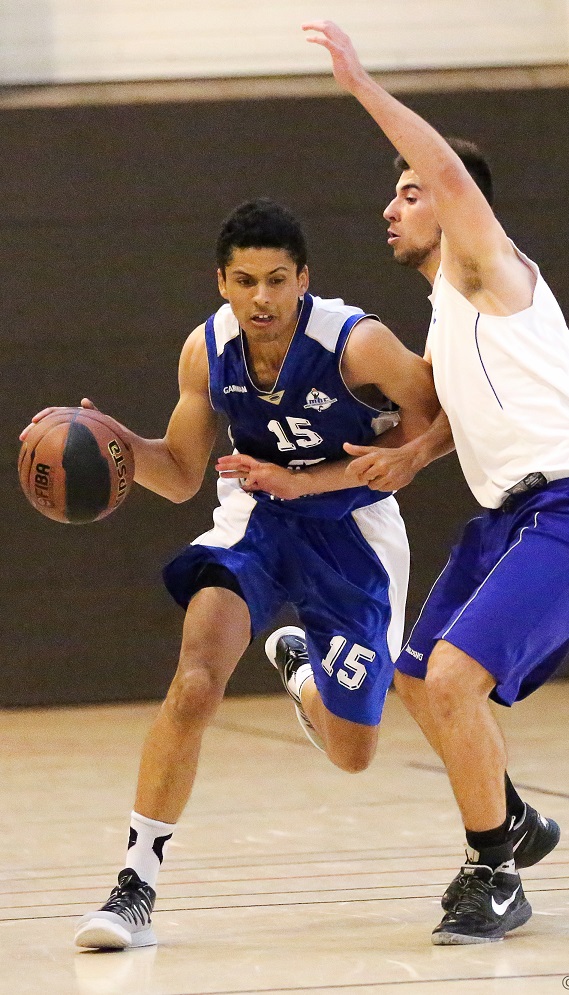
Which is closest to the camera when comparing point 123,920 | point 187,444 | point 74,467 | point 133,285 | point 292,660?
point 123,920

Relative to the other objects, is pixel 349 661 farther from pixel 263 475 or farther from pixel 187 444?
pixel 187 444

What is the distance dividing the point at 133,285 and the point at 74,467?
3607 mm

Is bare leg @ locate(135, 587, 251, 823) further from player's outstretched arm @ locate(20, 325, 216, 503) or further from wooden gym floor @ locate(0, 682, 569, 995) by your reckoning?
player's outstretched arm @ locate(20, 325, 216, 503)

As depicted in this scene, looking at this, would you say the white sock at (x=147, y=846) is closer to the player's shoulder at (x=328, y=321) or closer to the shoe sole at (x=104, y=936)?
the shoe sole at (x=104, y=936)

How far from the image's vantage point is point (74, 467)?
340cm

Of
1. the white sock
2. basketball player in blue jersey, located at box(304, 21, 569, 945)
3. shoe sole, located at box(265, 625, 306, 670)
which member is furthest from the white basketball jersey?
shoe sole, located at box(265, 625, 306, 670)

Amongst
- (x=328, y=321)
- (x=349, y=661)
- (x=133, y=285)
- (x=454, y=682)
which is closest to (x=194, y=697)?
(x=454, y=682)

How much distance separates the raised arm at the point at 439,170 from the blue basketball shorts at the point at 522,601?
0.56 meters

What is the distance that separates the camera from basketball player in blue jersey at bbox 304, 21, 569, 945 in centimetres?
295

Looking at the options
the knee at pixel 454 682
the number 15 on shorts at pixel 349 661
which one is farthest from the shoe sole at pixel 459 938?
the number 15 on shorts at pixel 349 661

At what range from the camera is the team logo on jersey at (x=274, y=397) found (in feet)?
11.8

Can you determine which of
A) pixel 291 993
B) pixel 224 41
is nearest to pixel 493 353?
pixel 291 993

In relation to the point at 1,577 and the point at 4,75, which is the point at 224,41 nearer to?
the point at 4,75

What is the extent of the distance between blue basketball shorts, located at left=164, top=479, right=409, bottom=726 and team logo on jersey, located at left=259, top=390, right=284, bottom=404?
13.1 inches
